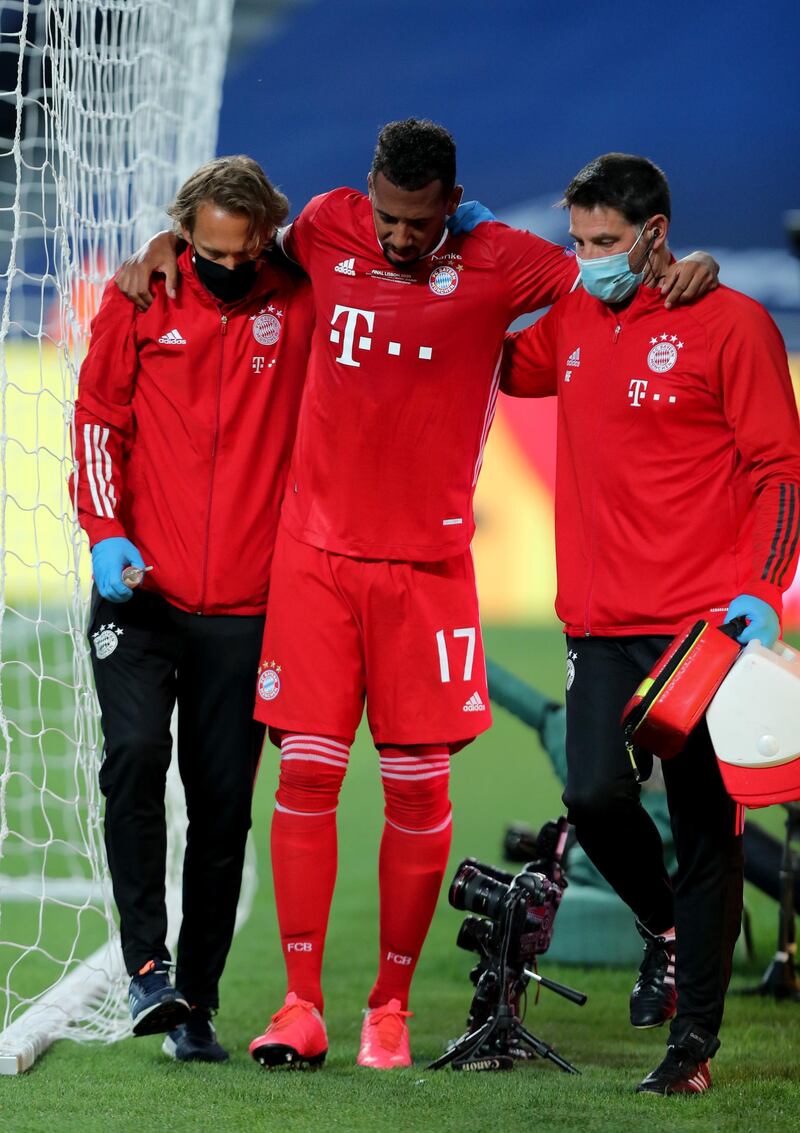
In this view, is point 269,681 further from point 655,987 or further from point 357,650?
point 655,987

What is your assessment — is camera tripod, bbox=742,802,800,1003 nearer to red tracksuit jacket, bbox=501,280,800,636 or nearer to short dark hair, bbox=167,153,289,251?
red tracksuit jacket, bbox=501,280,800,636

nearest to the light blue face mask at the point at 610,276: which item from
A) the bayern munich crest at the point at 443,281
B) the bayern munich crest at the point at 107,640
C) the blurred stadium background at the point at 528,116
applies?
the bayern munich crest at the point at 443,281

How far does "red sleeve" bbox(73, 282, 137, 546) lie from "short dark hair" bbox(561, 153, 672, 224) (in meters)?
0.98

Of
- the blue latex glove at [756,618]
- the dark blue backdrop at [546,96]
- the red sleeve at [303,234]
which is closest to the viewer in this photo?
the blue latex glove at [756,618]

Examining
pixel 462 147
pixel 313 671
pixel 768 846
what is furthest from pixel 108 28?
pixel 462 147

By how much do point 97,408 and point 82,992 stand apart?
1485mm

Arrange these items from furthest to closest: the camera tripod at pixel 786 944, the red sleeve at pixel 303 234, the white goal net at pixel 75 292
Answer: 1. the camera tripod at pixel 786 944
2. the white goal net at pixel 75 292
3. the red sleeve at pixel 303 234

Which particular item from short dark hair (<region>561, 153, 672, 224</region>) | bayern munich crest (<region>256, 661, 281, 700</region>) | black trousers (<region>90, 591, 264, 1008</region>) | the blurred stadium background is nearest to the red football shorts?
bayern munich crest (<region>256, 661, 281, 700</region>)

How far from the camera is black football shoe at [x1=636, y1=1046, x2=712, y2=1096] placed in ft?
9.10

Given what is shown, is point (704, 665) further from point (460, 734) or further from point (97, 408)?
point (97, 408)

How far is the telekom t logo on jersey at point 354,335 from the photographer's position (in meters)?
3.05

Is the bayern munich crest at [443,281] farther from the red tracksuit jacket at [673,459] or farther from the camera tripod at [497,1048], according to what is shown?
the camera tripod at [497,1048]

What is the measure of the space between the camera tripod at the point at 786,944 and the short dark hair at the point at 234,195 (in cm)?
213

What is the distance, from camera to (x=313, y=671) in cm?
306
